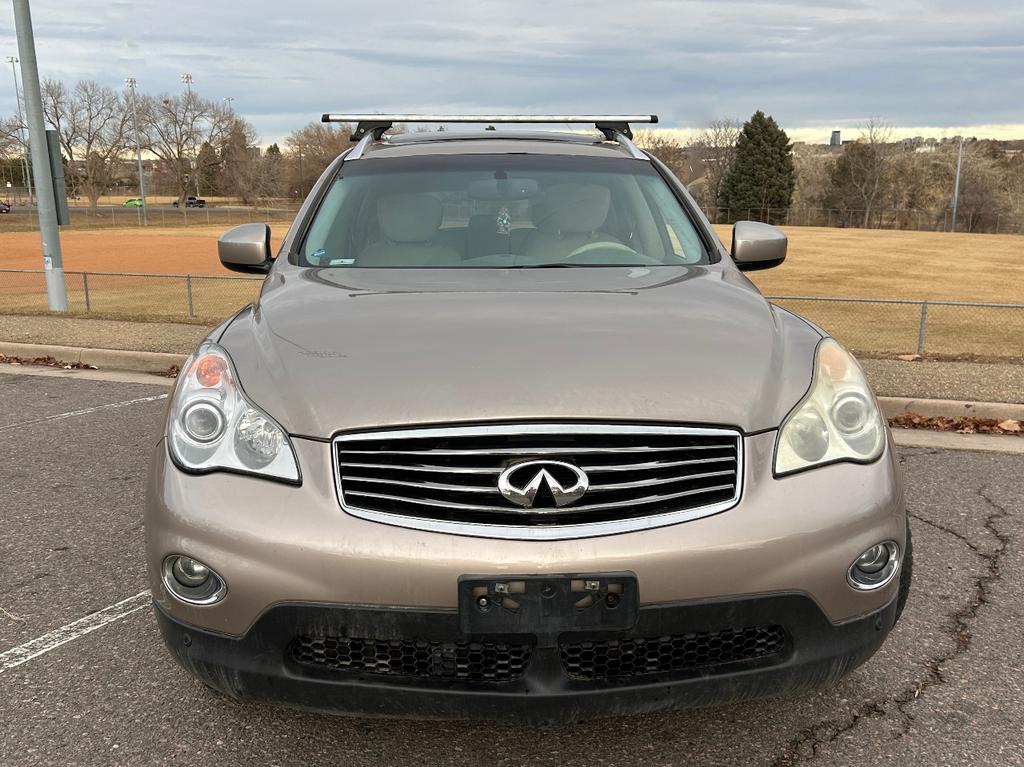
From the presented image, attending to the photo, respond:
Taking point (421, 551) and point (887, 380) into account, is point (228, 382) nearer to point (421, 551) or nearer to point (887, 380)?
point (421, 551)

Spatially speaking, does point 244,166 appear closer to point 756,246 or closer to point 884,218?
point 884,218

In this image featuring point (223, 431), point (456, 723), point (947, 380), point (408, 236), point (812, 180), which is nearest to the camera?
point (223, 431)

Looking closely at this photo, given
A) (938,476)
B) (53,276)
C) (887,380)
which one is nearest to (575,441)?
(938,476)

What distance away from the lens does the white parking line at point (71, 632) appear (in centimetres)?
312

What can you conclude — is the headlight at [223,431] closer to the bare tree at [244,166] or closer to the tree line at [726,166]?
the tree line at [726,166]

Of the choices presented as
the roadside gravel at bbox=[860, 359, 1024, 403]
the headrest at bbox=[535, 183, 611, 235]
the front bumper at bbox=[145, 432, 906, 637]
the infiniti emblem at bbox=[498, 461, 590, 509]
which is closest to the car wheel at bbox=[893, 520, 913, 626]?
the front bumper at bbox=[145, 432, 906, 637]

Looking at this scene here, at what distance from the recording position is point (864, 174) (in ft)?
285

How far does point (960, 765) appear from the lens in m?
2.51

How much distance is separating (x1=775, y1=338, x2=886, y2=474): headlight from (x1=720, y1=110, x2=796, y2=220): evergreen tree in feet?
257

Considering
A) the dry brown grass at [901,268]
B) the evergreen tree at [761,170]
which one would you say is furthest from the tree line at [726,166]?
the dry brown grass at [901,268]

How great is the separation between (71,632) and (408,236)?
1.94 metres

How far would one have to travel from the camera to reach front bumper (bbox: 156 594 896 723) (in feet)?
6.81

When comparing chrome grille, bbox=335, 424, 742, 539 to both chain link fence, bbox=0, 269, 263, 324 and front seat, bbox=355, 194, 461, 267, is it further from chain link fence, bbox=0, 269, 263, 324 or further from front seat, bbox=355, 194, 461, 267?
chain link fence, bbox=0, 269, 263, 324

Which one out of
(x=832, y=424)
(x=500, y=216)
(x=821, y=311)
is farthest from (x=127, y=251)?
(x=832, y=424)
